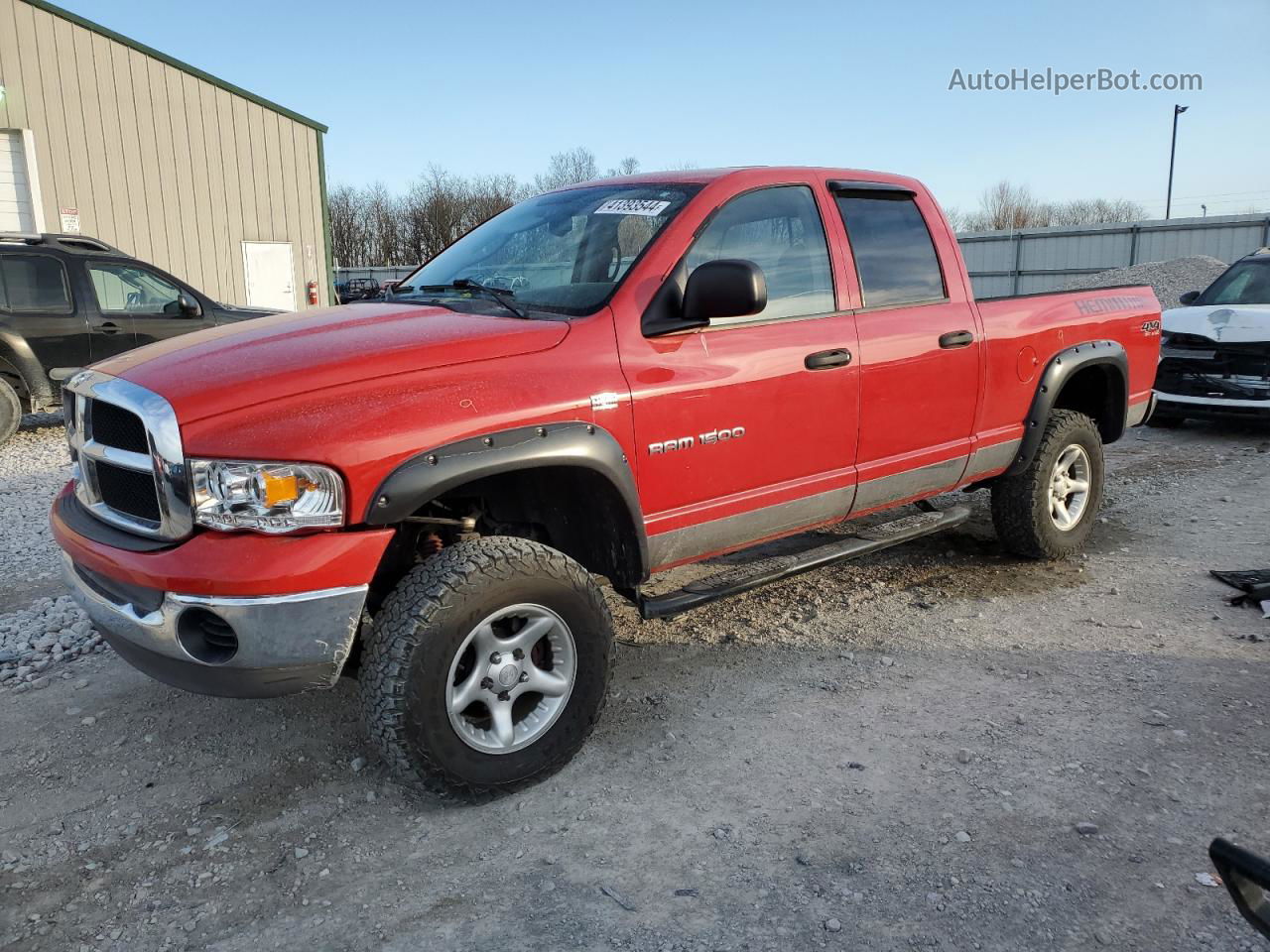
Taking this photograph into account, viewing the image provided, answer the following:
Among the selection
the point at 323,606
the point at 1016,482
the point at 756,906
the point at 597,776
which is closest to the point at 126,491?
the point at 323,606

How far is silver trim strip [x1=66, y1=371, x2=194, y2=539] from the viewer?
2.60 m

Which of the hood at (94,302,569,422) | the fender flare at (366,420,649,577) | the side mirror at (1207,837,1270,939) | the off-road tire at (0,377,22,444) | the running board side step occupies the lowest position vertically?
the side mirror at (1207,837,1270,939)

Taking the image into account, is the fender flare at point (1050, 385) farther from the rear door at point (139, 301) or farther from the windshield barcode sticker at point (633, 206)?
the rear door at point (139, 301)

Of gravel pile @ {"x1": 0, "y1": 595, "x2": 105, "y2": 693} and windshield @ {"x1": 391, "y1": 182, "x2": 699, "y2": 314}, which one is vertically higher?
windshield @ {"x1": 391, "y1": 182, "x2": 699, "y2": 314}

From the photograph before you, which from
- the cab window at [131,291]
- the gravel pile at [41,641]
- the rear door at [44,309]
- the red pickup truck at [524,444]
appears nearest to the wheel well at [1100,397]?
the red pickup truck at [524,444]

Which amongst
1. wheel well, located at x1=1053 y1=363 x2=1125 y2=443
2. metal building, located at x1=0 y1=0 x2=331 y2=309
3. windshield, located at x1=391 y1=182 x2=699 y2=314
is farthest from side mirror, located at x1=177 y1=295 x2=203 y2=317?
wheel well, located at x1=1053 y1=363 x2=1125 y2=443

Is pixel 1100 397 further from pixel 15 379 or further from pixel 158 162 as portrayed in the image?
pixel 158 162

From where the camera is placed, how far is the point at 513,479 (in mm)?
3232

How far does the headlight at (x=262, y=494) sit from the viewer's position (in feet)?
8.46

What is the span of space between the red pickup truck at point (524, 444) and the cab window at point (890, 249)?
0.6 inches

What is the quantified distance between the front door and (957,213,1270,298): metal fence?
20.7 m

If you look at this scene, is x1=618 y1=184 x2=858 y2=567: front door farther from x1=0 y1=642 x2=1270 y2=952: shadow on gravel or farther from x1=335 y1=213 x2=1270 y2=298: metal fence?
x1=335 y1=213 x2=1270 y2=298: metal fence

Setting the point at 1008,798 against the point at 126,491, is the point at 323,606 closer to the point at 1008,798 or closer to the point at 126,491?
the point at 126,491

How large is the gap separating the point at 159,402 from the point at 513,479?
3.67ft
